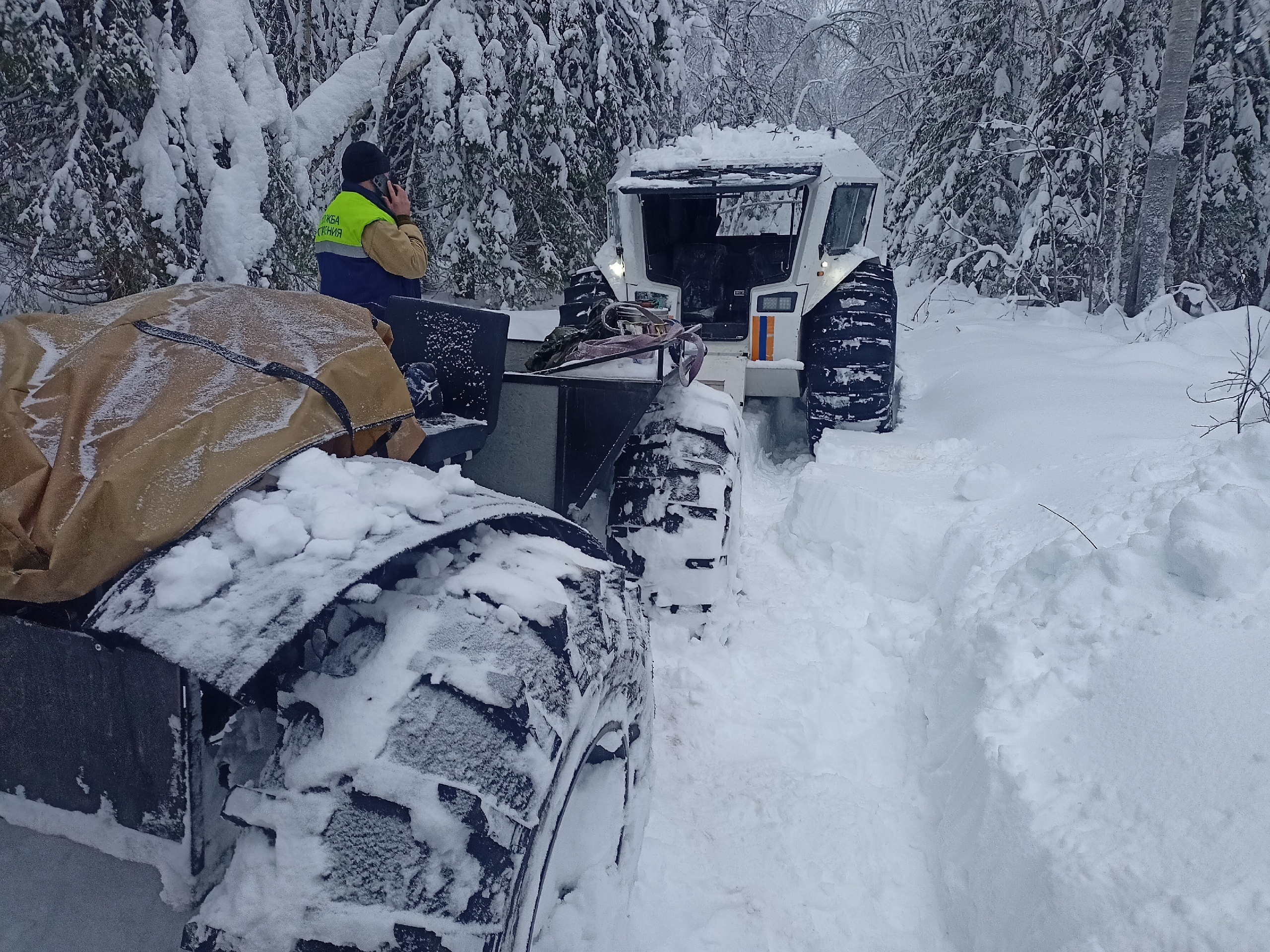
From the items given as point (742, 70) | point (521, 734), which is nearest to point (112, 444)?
point (521, 734)

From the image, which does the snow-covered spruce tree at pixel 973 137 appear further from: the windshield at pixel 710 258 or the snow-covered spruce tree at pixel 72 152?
the snow-covered spruce tree at pixel 72 152

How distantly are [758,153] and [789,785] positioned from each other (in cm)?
482

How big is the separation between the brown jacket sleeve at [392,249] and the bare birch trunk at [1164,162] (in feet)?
28.7

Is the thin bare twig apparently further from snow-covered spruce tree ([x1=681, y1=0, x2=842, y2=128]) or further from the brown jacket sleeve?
snow-covered spruce tree ([x1=681, y1=0, x2=842, y2=128])

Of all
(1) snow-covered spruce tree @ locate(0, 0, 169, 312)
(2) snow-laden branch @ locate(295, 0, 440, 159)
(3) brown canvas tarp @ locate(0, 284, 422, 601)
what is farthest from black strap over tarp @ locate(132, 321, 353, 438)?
(2) snow-laden branch @ locate(295, 0, 440, 159)

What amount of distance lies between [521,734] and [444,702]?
0.38 feet

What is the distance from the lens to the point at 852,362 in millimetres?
5820

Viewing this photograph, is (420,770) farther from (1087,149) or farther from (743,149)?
(1087,149)

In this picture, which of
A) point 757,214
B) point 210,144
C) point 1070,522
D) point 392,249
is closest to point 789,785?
point 1070,522

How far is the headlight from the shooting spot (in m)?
5.92

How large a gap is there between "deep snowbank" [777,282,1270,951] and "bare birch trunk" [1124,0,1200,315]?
5778mm

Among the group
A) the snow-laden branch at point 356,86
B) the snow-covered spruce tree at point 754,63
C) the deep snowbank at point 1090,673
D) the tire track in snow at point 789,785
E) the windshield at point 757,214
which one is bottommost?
the tire track in snow at point 789,785

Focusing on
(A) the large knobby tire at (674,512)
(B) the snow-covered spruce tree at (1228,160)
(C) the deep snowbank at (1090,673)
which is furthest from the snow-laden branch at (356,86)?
(B) the snow-covered spruce tree at (1228,160)

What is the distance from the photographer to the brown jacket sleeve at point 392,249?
3627mm
